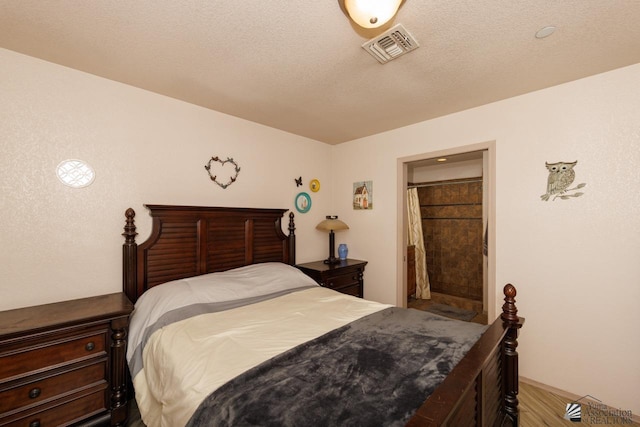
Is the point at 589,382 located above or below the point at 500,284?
below

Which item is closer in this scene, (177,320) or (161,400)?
(161,400)

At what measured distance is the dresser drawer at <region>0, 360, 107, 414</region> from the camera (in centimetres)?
143

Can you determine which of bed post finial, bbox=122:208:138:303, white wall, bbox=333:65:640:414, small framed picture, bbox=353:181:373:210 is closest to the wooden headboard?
bed post finial, bbox=122:208:138:303

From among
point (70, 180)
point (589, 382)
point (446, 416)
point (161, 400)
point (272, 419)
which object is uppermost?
point (70, 180)

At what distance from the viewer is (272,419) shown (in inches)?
36.3

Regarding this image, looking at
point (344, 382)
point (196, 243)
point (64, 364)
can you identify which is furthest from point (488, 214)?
point (64, 364)

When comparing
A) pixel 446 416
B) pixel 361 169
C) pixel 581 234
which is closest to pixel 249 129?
pixel 361 169

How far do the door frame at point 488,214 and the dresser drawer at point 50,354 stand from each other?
2835 mm

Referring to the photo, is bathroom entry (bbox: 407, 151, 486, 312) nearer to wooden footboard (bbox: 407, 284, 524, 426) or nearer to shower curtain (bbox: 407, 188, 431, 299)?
shower curtain (bbox: 407, 188, 431, 299)

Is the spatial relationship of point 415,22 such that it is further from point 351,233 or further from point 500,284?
point 351,233

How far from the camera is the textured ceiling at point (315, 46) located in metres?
1.40

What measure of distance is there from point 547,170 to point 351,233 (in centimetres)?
220

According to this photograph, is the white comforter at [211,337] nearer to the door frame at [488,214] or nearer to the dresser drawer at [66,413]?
the dresser drawer at [66,413]
